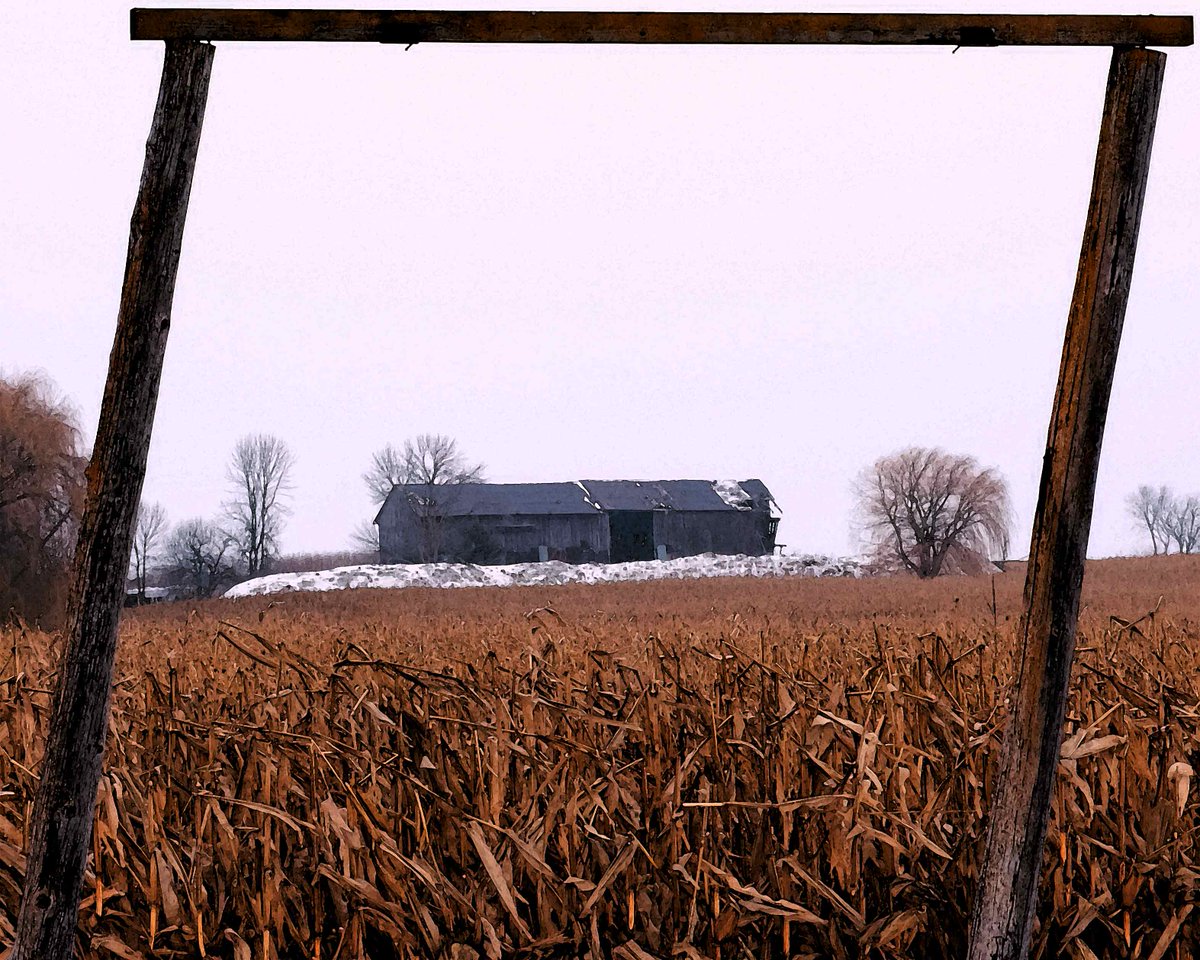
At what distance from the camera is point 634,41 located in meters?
2.07

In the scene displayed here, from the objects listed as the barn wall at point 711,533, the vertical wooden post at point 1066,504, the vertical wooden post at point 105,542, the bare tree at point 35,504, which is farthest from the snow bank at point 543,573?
the vertical wooden post at point 1066,504

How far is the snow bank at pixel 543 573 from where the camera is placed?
28500 millimetres

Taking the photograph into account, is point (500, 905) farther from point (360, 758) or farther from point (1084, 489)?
point (1084, 489)

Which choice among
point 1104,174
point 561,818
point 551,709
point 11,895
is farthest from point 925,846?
point 11,895

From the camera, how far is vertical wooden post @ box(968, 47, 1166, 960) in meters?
2.05

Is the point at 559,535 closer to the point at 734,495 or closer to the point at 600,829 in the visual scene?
the point at 734,495

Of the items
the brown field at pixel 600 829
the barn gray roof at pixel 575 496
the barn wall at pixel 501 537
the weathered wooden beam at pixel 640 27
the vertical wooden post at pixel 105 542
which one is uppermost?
the barn gray roof at pixel 575 496

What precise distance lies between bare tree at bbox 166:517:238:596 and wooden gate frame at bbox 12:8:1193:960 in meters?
33.5

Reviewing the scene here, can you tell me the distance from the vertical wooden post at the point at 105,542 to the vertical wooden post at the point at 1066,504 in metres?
1.52

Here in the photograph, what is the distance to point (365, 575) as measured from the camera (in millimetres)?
28859

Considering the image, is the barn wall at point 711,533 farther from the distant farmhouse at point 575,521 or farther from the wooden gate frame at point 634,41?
the wooden gate frame at point 634,41

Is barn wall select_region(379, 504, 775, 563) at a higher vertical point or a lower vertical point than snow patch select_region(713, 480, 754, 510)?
lower

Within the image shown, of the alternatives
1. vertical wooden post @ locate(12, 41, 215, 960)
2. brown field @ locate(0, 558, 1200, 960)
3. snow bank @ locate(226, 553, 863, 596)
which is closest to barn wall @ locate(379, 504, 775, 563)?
snow bank @ locate(226, 553, 863, 596)

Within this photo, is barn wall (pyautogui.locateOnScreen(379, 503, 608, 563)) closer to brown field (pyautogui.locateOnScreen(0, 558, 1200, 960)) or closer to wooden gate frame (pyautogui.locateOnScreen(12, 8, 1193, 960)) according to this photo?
brown field (pyautogui.locateOnScreen(0, 558, 1200, 960))
